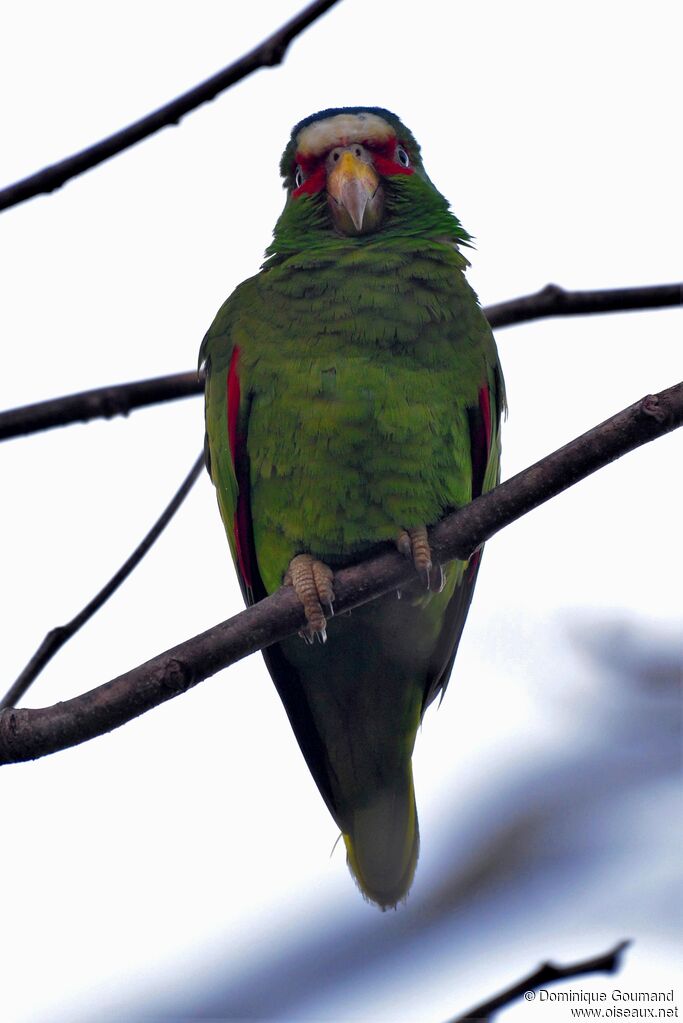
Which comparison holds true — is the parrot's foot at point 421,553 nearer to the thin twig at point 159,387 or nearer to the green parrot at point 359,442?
the green parrot at point 359,442

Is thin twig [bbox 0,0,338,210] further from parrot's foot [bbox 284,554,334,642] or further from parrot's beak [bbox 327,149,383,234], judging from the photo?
parrot's beak [bbox 327,149,383,234]

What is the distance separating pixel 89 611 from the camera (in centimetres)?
317

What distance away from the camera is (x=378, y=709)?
4.11m

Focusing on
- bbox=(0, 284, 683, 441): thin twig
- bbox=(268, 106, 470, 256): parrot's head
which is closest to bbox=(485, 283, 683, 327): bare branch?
bbox=(0, 284, 683, 441): thin twig

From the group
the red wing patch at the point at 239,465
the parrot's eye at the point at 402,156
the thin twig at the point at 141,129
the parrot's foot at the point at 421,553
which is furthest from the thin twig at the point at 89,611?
the parrot's eye at the point at 402,156

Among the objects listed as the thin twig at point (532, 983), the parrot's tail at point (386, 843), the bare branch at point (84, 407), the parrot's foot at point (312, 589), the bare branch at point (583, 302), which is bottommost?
the thin twig at point (532, 983)

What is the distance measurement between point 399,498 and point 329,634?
63 centimetres

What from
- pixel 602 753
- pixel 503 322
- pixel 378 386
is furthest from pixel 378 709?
pixel 602 753

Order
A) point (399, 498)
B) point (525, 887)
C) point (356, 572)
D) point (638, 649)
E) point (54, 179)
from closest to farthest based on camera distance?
1. point (525, 887)
2. point (638, 649)
3. point (54, 179)
4. point (356, 572)
5. point (399, 498)

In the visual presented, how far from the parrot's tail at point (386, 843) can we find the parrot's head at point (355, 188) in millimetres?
2061

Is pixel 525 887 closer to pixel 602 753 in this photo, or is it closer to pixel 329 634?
pixel 602 753

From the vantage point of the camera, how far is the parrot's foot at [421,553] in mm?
3371

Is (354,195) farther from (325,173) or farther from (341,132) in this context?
(341,132)

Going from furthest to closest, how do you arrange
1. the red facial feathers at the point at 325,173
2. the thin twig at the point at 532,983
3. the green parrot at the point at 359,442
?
1. the red facial feathers at the point at 325,173
2. the green parrot at the point at 359,442
3. the thin twig at the point at 532,983
